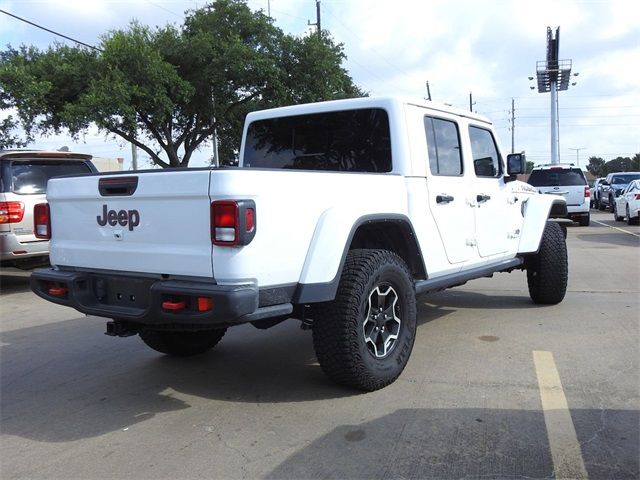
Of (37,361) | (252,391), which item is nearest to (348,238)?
(252,391)

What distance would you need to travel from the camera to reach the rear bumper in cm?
324

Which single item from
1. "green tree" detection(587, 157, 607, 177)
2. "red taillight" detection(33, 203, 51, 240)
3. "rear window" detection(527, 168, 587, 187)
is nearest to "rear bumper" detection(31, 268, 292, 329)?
"red taillight" detection(33, 203, 51, 240)

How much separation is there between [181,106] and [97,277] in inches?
631

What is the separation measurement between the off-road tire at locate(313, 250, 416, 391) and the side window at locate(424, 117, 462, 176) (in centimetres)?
109

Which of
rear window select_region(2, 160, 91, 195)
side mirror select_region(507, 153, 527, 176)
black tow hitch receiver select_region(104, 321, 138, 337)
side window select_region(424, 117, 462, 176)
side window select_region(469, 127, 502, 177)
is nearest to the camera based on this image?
black tow hitch receiver select_region(104, 321, 138, 337)

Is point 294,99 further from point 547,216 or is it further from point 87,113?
point 547,216

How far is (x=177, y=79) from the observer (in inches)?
662

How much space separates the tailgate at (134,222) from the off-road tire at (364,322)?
3.11ft

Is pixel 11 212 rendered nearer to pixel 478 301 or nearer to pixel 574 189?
pixel 478 301

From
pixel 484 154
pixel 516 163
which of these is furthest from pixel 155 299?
pixel 516 163

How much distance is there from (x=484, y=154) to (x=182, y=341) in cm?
339

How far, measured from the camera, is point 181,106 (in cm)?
1895

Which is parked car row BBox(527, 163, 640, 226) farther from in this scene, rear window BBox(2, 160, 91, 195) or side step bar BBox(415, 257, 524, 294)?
rear window BBox(2, 160, 91, 195)

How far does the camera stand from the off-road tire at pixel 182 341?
193 inches
